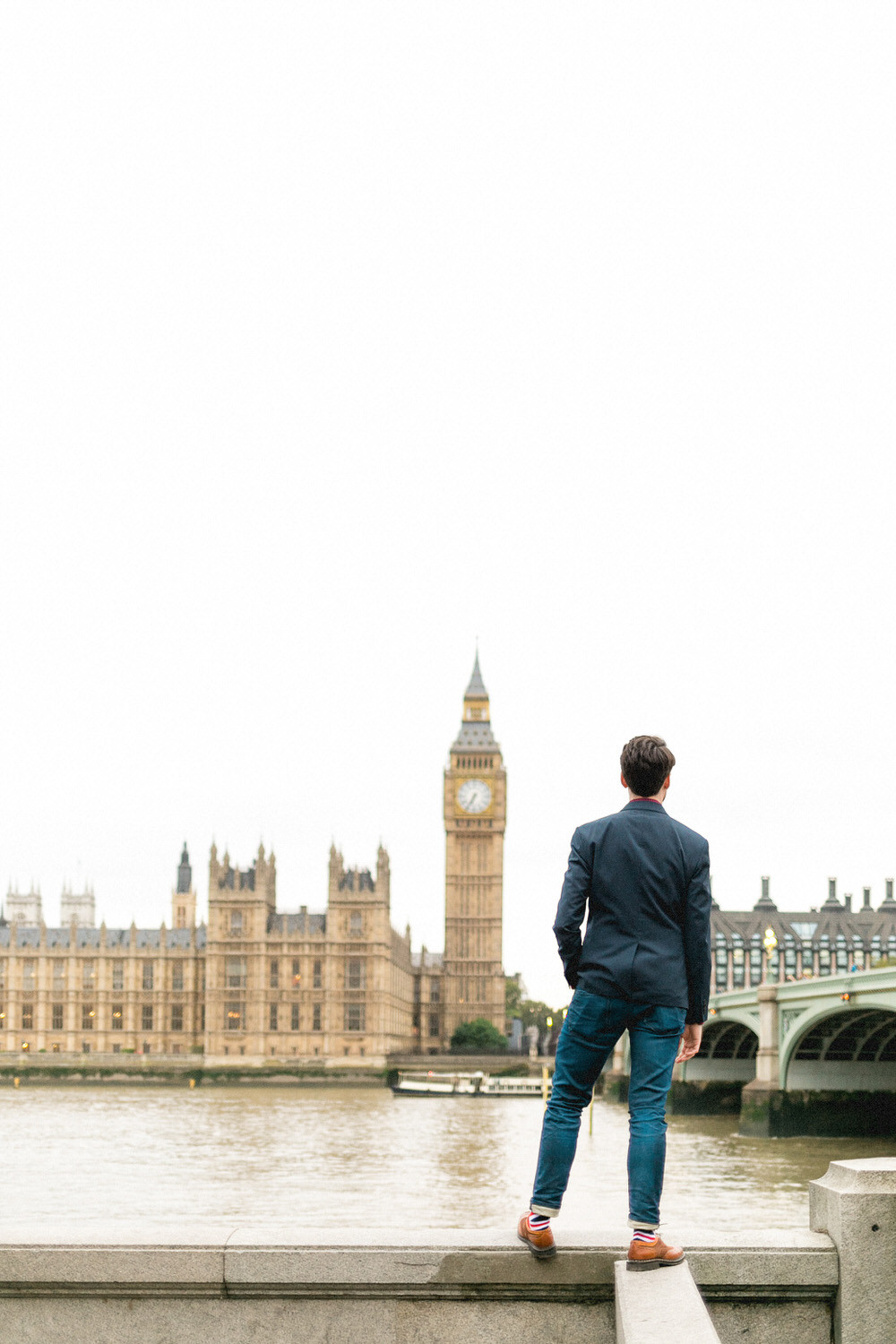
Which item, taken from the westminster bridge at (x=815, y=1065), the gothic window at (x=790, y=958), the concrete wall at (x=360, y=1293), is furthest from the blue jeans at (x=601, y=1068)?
the gothic window at (x=790, y=958)

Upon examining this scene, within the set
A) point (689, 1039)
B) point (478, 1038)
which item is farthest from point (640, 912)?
point (478, 1038)

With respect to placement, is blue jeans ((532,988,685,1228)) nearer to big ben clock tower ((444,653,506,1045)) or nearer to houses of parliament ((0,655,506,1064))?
houses of parliament ((0,655,506,1064))

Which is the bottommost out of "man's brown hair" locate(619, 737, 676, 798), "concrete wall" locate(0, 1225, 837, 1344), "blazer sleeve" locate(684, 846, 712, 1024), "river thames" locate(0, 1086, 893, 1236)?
"river thames" locate(0, 1086, 893, 1236)

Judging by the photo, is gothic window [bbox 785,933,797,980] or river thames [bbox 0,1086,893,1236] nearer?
river thames [bbox 0,1086,893,1236]

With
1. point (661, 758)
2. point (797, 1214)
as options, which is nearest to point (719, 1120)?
point (797, 1214)

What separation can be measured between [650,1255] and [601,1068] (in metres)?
0.62

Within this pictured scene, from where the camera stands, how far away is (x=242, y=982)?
98.6 metres

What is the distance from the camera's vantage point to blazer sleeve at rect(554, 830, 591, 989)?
4.63m

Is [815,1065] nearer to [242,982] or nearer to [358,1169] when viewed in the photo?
[358,1169]

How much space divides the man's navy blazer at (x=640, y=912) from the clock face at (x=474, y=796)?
108 metres

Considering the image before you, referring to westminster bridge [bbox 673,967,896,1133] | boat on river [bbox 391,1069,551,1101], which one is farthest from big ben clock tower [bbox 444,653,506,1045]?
westminster bridge [bbox 673,967,896,1133]

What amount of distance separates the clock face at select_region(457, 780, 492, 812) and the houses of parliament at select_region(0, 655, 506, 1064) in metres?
11.3

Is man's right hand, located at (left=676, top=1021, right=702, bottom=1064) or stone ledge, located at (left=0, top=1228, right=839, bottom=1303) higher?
man's right hand, located at (left=676, top=1021, right=702, bottom=1064)

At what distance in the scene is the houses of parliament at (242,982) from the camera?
97.8 metres
